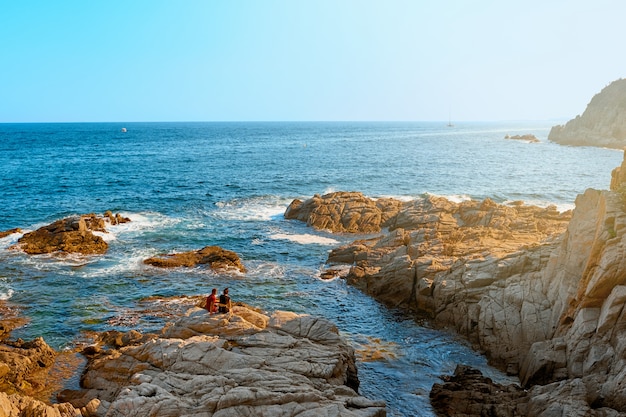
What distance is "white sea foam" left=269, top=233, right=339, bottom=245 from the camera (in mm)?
46219

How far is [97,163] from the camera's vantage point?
349 ft

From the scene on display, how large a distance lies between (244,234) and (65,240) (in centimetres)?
1601

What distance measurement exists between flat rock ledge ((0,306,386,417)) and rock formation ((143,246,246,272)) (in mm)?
12900

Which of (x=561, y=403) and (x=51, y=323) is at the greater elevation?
(x=561, y=403)

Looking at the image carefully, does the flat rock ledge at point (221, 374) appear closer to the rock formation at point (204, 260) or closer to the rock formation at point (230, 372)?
the rock formation at point (230, 372)

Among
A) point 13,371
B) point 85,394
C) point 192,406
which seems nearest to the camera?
point 192,406

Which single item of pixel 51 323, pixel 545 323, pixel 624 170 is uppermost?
pixel 624 170

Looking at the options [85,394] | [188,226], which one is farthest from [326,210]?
[85,394]

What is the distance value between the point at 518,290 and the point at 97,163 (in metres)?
99.5

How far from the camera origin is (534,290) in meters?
25.9

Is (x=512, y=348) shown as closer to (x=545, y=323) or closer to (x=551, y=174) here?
(x=545, y=323)

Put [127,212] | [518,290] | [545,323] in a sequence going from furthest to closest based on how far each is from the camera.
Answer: [127,212], [518,290], [545,323]

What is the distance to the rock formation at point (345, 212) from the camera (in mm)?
49875

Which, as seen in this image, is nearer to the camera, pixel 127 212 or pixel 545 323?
pixel 545 323
